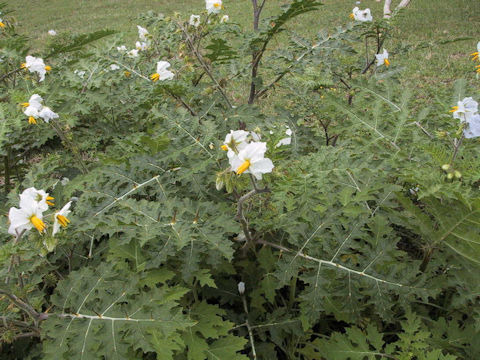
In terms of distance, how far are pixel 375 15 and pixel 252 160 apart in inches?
363

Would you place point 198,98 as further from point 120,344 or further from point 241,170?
point 120,344

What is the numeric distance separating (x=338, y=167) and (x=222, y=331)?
0.76 metres

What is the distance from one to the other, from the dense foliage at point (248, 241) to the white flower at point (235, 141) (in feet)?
0.29

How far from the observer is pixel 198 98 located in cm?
219

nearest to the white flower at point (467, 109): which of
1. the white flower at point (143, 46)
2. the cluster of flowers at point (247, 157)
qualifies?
the cluster of flowers at point (247, 157)

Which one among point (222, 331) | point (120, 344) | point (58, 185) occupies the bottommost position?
point (222, 331)

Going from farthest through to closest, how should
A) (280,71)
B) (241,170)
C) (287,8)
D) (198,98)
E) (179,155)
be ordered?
(198,98), (280,71), (287,8), (179,155), (241,170)

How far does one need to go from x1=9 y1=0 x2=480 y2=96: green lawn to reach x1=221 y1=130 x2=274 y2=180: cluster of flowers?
1321 mm

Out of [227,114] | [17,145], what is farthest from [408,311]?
[17,145]

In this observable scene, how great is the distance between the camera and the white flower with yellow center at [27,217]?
1.19 metres

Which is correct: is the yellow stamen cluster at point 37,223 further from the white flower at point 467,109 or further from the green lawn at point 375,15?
the white flower at point 467,109

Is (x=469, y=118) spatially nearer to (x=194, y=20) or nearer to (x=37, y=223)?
(x=194, y=20)

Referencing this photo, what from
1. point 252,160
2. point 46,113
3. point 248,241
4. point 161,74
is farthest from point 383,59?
point 46,113

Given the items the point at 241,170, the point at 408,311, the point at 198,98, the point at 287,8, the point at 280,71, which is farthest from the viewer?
the point at 198,98
